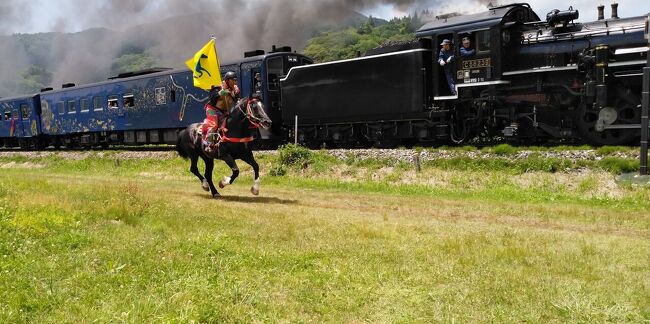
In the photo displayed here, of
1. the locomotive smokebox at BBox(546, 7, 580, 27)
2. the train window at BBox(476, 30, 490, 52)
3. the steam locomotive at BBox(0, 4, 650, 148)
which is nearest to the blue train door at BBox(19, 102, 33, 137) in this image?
the steam locomotive at BBox(0, 4, 650, 148)

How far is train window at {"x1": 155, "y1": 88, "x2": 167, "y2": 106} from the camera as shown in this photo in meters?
30.3

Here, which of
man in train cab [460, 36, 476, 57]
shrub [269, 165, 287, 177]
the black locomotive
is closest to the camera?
the black locomotive

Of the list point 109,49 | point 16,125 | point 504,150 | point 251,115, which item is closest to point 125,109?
point 16,125

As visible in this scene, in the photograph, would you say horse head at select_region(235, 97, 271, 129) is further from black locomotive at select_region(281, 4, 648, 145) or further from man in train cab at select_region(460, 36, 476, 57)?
man in train cab at select_region(460, 36, 476, 57)

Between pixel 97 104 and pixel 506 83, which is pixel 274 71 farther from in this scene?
pixel 97 104

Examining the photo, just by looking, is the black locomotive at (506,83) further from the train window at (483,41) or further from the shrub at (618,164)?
the shrub at (618,164)

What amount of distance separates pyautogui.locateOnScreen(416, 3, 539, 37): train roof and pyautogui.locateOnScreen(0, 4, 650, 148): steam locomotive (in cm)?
4

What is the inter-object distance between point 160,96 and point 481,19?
17576 mm

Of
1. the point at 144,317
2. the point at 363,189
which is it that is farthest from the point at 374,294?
the point at 363,189

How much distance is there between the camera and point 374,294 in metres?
5.99

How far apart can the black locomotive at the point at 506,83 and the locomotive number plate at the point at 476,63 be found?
0.03 m

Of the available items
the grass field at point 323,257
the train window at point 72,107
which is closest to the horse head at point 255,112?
the grass field at point 323,257

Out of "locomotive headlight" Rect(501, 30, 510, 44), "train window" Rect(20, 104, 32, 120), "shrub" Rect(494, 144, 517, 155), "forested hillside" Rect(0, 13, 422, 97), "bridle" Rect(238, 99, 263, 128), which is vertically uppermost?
"forested hillside" Rect(0, 13, 422, 97)

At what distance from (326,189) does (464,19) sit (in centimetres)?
746
